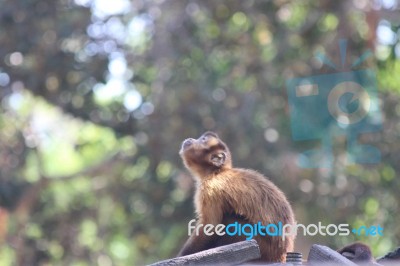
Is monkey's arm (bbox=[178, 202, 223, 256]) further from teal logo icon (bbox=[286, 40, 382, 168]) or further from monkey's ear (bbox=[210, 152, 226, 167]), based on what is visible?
teal logo icon (bbox=[286, 40, 382, 168])

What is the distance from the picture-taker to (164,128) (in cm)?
1427

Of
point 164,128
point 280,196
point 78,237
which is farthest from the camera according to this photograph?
point 78,237

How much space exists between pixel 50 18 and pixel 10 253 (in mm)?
3890

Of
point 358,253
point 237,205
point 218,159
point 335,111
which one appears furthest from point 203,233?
point 335,111

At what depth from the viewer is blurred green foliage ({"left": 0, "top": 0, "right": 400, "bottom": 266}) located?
14.3m

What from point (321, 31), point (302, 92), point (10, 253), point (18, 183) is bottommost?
point (10, 253)

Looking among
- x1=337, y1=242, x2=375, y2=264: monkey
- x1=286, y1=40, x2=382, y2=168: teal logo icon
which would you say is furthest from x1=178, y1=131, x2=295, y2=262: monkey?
x1=286, y1=40, x2=382, y2=168: teal logo icon

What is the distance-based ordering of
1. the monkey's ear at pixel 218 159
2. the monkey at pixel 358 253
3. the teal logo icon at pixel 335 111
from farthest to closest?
the teal logo icon at pixel 335 111, the monkey's ear at pixel 218 159, the monkey at pixel 358 253

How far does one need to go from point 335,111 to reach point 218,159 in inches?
317

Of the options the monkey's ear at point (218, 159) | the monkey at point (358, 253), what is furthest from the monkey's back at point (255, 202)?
the monkey at point (358, 253)

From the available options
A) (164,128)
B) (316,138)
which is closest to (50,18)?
(164,128)

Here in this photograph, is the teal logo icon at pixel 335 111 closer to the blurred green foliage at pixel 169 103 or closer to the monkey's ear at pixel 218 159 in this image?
the blurred green foliage at pixel 169 103

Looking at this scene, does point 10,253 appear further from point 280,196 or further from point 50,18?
point 280,196

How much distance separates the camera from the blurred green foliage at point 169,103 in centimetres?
1429
